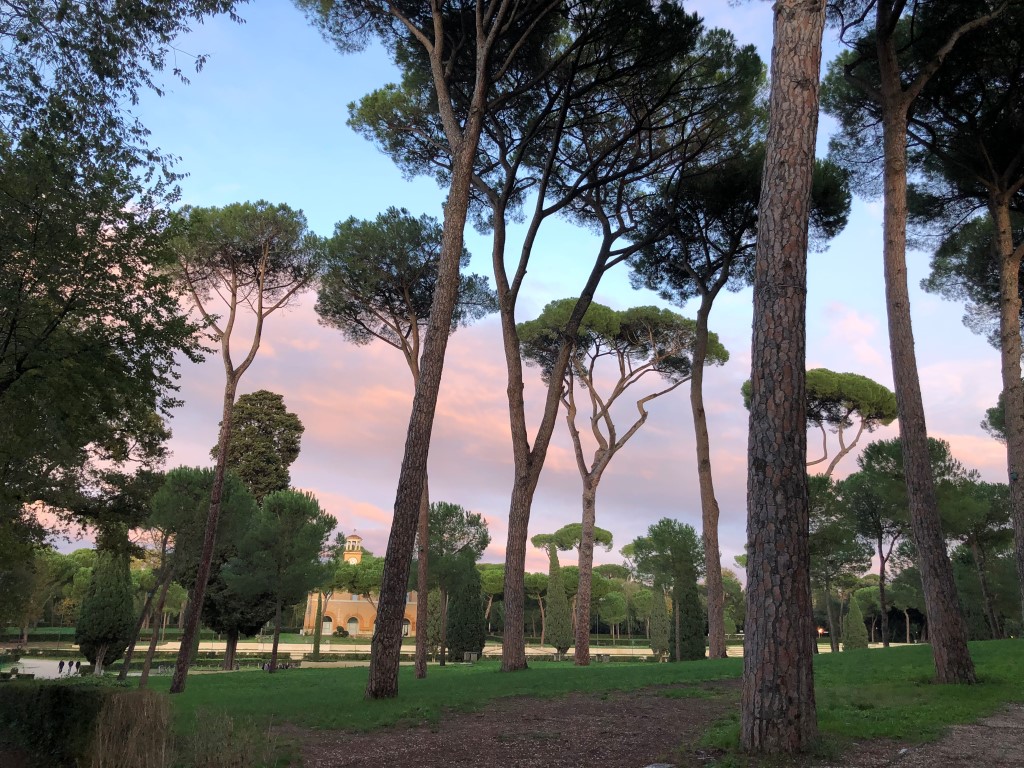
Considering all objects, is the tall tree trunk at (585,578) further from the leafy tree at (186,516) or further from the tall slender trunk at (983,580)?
the tall slender trunk at (983,580)

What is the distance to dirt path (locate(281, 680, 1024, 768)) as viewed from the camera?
457 centimetres

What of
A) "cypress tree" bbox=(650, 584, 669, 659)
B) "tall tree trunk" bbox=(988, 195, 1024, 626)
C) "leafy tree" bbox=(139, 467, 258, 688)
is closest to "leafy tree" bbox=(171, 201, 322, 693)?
"leafy tree" bbox=(139, 467, 258, 688)

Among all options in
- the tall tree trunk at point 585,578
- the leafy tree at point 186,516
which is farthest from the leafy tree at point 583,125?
the leafy tree at point 186,516

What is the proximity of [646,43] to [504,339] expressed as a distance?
617 centimetres

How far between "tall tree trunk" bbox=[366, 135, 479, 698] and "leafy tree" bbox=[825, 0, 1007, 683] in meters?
6.26

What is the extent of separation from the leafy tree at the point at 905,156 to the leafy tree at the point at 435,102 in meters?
5.58

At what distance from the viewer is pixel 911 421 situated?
8.84 metres

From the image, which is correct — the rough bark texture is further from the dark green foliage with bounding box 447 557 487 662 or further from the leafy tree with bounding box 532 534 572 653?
the leafy tree with bounding box 532 534 572 653

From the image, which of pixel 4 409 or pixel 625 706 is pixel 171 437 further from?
pixel 625 706

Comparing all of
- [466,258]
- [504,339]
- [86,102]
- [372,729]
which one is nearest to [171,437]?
[466,258]

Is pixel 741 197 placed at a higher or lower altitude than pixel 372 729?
higher

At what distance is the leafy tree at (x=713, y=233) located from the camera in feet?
47.6

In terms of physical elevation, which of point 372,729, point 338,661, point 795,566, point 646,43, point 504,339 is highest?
point 646,43

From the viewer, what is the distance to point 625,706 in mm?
7328
